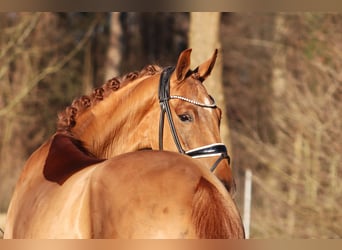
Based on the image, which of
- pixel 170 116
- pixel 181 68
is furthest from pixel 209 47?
pixel 170 116

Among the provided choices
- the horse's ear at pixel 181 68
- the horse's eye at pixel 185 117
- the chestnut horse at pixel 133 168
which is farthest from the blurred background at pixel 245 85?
the horse's eye at pixel 185 117

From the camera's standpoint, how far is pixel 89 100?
413 cm

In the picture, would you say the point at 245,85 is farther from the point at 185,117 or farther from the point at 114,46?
the point at 185,117

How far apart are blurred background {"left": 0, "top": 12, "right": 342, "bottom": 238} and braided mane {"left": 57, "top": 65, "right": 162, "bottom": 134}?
0.40 m

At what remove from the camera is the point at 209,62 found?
14.1ft

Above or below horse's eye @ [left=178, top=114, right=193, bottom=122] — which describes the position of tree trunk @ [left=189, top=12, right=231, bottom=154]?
above

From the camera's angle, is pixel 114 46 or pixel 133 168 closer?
pixel 133 168

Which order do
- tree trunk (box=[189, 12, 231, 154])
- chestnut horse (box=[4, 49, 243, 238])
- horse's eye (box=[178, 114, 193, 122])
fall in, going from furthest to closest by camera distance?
tree trunk (box=[189, 12, 231, 154]) → horse's eye (box=[178, 114, 193, 122]) → chestnut horse (box=[4, 49, 243, 238])

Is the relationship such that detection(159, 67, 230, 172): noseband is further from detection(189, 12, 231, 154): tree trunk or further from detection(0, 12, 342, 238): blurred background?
detection(189, 12, 231, 154): tree trunk

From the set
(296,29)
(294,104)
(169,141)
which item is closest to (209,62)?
(169,141)

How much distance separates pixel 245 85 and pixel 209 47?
21.5ft

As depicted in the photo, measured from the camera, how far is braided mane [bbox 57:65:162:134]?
13.2 feet

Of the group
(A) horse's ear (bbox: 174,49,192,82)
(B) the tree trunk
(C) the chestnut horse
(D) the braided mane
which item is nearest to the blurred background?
(B) the tree trunk
